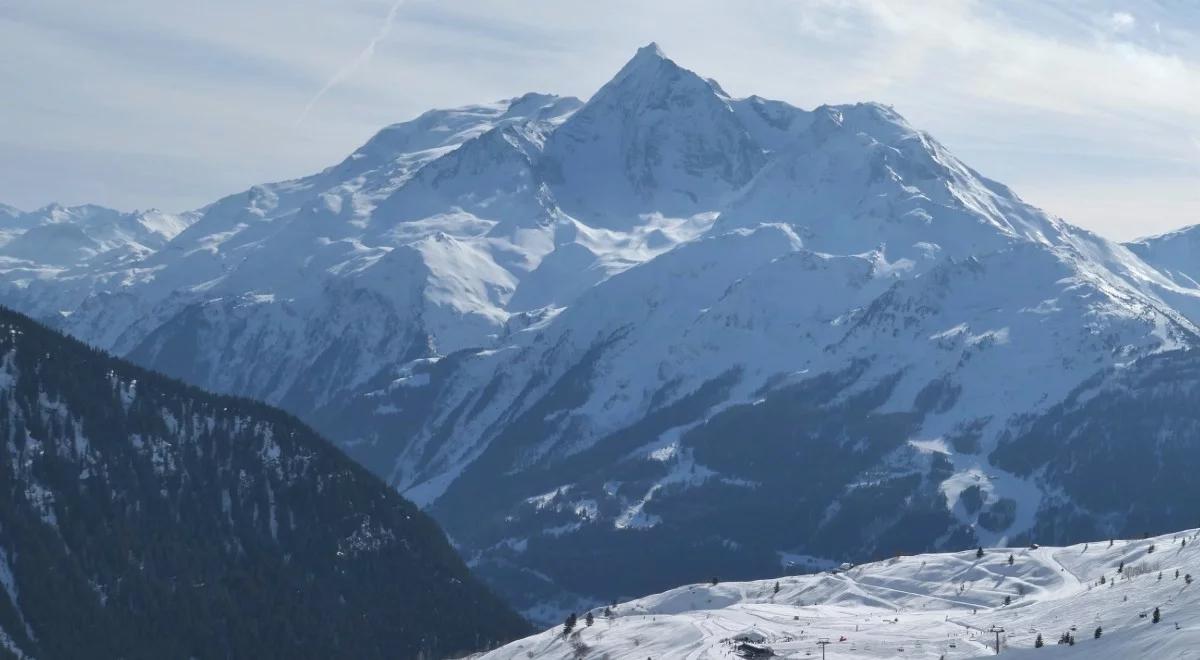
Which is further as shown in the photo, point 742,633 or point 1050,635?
point 742,633

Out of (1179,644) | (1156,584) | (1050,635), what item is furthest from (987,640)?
(1179,644)

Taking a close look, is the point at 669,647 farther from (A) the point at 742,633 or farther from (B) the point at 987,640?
(B) the point at 987,640

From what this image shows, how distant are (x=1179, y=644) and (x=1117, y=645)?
870cm

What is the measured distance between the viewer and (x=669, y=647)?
196750mm

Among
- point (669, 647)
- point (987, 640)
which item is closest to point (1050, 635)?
point (987, 640)

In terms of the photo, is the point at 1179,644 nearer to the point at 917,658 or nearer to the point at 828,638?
the point at 917,658

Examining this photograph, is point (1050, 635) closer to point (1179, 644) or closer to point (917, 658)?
point (917, 658)

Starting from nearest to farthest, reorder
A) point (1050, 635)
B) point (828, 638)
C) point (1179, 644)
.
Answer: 1. point (1179, 644)
2. point (1050, 635)
3. point (828, 638)

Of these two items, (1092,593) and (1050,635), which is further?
(1092,593)

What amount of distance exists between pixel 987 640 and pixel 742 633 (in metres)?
26.2

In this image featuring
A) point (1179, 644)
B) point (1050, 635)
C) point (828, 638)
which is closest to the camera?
point (1179, 644)

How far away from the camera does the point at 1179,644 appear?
495ft

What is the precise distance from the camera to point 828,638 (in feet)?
625

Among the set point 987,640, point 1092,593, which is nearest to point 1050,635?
point 987,640
